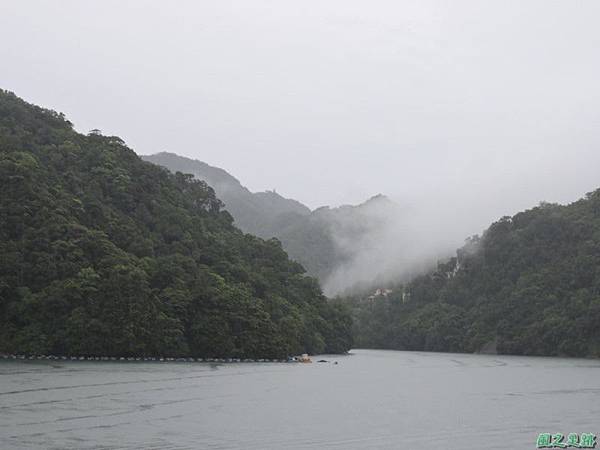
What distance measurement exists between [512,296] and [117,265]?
77.3 m

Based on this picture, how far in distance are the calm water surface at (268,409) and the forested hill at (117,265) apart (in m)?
6.97

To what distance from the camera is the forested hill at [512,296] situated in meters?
106

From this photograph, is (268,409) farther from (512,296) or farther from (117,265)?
(512,296)

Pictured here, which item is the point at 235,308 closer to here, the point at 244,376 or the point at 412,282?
the point at 244,376

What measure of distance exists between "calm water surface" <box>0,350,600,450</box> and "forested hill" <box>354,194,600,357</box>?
2072 inches

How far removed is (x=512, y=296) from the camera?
121 m

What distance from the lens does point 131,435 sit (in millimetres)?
25500

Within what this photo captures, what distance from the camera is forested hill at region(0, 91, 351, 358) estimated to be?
61.8 metres

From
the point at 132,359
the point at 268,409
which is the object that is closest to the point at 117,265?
the point at 132,359

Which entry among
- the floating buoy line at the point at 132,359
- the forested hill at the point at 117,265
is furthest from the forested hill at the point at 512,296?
the floating buoy line at the point at 132,359

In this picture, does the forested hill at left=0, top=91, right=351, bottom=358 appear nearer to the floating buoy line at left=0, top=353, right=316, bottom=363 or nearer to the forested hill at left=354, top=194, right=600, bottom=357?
the floating buoy line at left=0, top=353, right=316, bottom=363

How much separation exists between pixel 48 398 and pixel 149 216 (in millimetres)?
54334

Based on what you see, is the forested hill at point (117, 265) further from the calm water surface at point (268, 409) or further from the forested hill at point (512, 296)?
the forested hill at point (512, 296)

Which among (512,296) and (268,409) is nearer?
(268,409)
